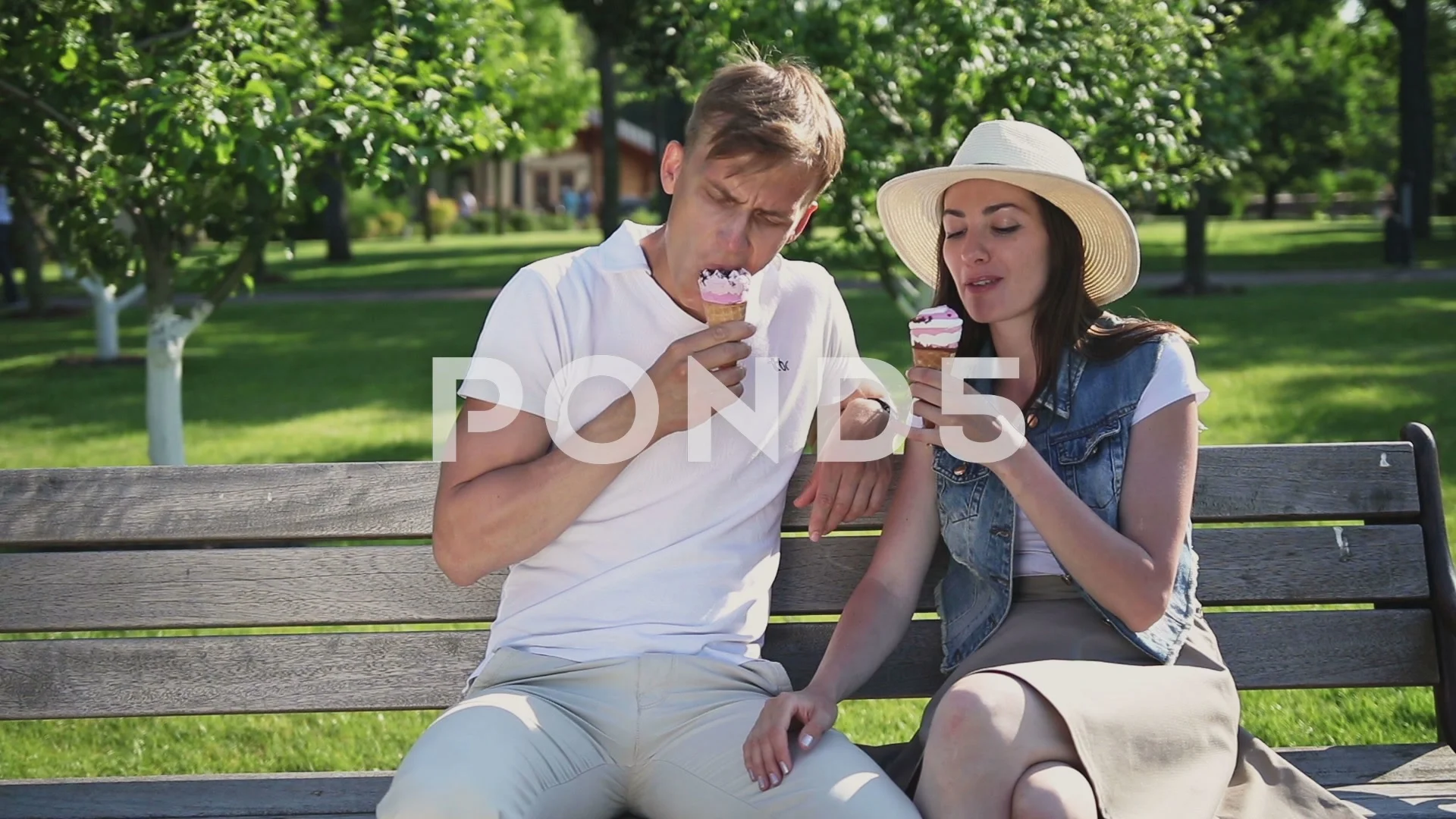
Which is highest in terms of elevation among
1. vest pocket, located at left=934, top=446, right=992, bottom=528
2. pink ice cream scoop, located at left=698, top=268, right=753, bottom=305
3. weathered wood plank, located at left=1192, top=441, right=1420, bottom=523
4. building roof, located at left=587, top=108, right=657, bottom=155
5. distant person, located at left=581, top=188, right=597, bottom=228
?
pink ice cream scoop, located at left=698, top=268, right=753, bottom=305

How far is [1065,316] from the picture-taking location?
3082mm

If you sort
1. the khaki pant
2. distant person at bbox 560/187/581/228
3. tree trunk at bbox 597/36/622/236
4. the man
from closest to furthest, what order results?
the khaki pant
the man
tree trunk at bbox 597/36/622/236
distant person at bbox 560/187/581/228

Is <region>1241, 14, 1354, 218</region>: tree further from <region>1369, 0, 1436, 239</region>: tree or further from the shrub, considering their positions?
the shrub

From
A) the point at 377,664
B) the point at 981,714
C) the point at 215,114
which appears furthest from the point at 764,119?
the point at 215,114

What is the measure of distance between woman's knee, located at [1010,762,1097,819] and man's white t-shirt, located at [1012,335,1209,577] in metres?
0.50

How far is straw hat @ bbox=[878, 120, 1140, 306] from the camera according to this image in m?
2.99

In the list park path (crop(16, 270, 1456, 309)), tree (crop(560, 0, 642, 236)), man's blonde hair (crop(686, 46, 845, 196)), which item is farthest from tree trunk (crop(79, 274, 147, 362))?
man's blonde hair (crop(686, 46, 845, 196))

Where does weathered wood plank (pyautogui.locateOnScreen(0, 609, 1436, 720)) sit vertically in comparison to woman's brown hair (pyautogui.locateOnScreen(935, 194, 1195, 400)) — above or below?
below

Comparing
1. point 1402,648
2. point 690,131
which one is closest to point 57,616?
point 690,131

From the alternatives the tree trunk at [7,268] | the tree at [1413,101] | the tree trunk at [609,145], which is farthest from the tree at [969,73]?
the tree trunk at [609,145]

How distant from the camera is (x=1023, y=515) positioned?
2969 millimetres

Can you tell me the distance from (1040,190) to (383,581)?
158 centimetres

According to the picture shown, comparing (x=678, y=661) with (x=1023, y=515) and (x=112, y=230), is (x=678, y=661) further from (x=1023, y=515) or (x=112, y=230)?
(x=112, y=230)

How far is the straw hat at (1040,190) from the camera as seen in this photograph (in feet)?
9.80
